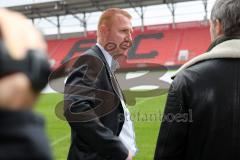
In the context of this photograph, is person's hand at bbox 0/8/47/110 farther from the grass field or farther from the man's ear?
the grass field

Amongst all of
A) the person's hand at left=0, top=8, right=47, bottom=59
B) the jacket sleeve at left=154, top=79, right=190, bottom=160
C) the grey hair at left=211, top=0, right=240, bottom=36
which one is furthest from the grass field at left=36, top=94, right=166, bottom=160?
the person's hand at left=0, top=8, right=47, bottom=59

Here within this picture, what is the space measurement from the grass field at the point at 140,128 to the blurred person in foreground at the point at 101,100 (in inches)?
114

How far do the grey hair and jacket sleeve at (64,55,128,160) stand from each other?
31.9 inches

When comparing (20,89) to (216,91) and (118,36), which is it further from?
(118,36)

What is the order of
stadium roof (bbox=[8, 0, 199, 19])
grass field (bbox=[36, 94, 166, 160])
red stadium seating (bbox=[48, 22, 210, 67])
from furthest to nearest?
stadium roof (bbox=[8, 0, 199, 19]) → red stadium seating (bbox=[48, 22, 210, 67]) → grass field (bbox=[36, 94, 166, 160])

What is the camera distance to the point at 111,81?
8.18ft

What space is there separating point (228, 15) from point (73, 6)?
28.7 meters

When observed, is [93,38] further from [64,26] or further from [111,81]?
[111,81]

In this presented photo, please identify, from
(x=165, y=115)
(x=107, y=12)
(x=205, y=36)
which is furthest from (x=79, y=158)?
(x=205, y=36)

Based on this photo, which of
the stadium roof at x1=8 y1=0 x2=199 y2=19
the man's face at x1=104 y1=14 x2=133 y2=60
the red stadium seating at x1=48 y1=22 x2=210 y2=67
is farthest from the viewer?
the stadium roof at x1=8 y1=0 x2=199 y2=19

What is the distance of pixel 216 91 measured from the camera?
1939 millimetres

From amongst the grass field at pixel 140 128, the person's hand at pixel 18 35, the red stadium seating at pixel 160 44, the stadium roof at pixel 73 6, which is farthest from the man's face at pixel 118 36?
the stadium roof at pixel 73 6

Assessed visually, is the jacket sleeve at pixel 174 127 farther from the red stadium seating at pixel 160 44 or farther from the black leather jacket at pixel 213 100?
the red stadium seating at pixel 160 44

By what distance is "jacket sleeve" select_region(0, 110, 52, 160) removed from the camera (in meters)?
0.64
